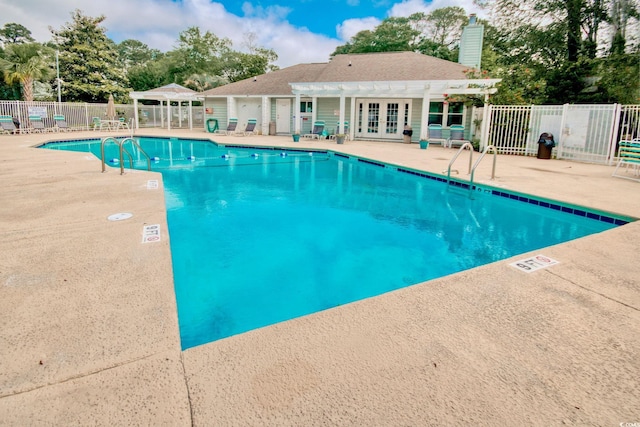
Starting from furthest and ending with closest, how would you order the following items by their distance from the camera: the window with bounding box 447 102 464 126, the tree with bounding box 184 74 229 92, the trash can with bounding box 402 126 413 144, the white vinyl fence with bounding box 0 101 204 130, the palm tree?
1. the tree with bounding box 184 74 229 92
2. the palm tree
3. the white vinyl fence with bounding box 0 101 204 130
4. the window with bounding box 447 102 464 126
5. the trash can with bounding box 402 126 413 144

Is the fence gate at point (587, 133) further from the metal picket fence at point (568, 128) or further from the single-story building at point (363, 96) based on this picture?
the single-story building at point (363, 96)

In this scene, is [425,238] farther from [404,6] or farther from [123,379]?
[404,6]

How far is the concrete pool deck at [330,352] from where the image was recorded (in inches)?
62.6

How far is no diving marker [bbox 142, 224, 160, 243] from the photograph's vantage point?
3664mm

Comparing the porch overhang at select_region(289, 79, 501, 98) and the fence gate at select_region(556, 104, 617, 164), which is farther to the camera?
the porch overhang at select_region(289, 79, 501, 98)

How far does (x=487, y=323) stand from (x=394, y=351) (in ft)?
2.38

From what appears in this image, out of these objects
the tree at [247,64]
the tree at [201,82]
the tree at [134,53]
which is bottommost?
the tree at [201,82]

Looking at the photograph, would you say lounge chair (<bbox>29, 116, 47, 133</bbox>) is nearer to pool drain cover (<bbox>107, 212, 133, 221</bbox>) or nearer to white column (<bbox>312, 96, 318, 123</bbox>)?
white column (<bbox>312, 96, 318, 123</bbox>)

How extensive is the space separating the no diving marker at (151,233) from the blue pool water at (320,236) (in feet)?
1.82

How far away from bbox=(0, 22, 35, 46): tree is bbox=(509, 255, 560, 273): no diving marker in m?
56.9

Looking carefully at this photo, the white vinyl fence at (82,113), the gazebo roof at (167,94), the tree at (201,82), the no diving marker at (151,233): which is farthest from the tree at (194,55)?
the no diving marker at (151,233)

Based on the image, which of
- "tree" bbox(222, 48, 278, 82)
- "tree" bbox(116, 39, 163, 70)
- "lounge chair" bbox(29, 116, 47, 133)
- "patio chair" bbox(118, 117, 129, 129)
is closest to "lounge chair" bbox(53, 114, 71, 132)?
"lounge chair" bbox(29, 116, 47, 133)

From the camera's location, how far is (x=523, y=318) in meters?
2.42

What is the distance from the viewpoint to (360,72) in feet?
60.4
